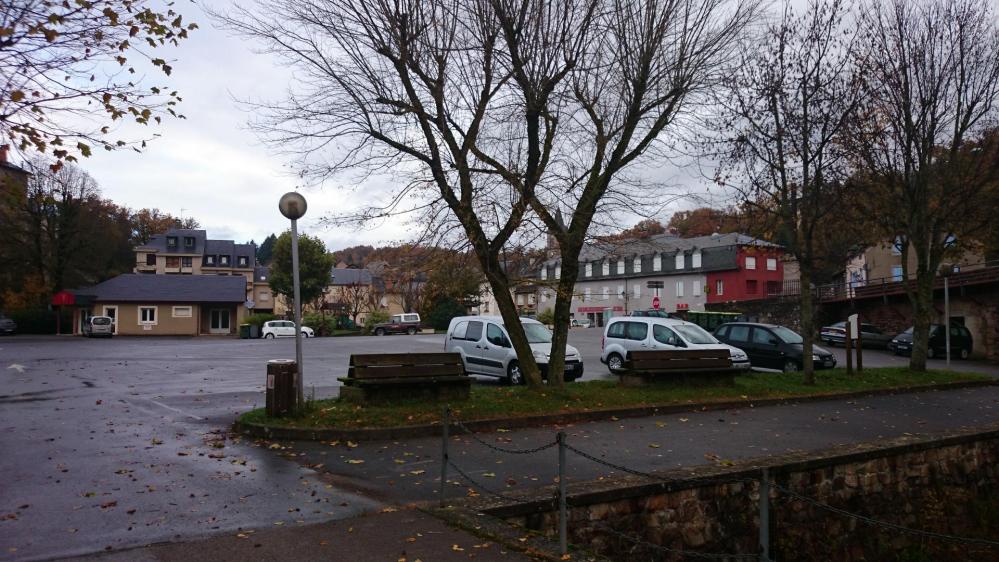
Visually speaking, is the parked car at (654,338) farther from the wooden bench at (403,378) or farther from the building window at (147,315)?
the building window at (147,315)

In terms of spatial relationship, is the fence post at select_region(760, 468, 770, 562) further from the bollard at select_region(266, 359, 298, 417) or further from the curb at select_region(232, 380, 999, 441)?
the bollard at select_region(266, 359, 298, 417)

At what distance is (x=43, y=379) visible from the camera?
690 inches

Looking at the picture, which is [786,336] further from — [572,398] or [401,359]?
[401,359]

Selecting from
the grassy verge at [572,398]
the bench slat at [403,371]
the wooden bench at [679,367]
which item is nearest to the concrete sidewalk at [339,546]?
the grassy verge at [572,398]

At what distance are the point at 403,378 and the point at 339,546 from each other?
6524 mm

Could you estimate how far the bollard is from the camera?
10.6m

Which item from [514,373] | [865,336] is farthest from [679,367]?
[865,336]

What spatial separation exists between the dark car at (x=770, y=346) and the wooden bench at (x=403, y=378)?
1292 cm

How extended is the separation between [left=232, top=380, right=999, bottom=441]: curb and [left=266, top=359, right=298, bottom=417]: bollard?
0.48 meters

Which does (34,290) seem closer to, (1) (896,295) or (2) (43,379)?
(2) (43,379)

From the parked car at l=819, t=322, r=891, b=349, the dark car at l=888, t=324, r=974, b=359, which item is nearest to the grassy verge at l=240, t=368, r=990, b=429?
the dark car at l=888, t=324, r=974, b=359

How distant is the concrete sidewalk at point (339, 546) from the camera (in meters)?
5.01

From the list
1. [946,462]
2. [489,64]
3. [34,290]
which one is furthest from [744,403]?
[34,290]

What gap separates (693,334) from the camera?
19.5 metres
